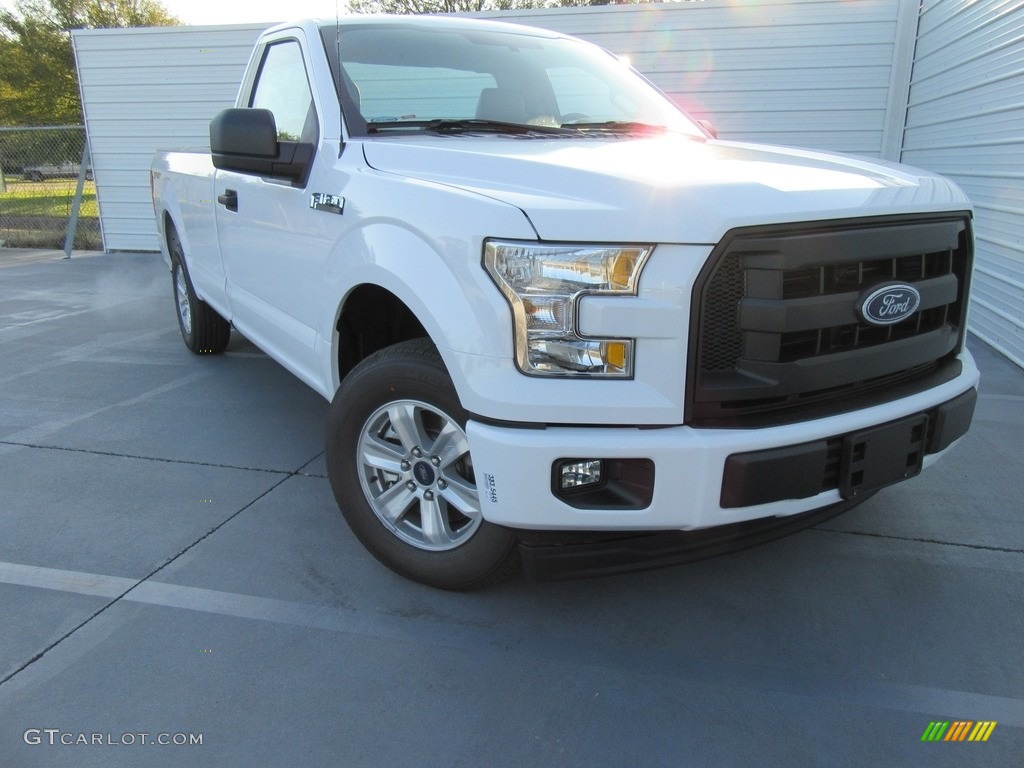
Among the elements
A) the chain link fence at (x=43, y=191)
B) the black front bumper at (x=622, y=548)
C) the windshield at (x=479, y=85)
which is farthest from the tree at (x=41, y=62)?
the black front bumper at (x=622, y=548)

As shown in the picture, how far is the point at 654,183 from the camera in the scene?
2148 millimetres

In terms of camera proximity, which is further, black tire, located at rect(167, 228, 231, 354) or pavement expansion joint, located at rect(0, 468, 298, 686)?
black tire, located at rect(167, 228, 231, 354)

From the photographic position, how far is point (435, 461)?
8.72 ft

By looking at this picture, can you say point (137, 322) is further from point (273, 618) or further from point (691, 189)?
point (691, 189)

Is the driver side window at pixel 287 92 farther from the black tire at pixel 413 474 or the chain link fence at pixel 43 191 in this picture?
the chain link fence at pixel 43 191

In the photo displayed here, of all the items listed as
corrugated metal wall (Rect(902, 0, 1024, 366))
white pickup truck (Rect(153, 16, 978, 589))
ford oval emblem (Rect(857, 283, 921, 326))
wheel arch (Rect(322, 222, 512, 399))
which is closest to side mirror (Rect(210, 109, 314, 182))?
white pickup truck (Rect(153, 16, 978, 589))

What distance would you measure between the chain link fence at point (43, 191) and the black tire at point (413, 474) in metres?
12.0

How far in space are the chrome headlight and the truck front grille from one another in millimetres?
199

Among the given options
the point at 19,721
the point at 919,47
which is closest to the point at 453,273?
the point at 19,721

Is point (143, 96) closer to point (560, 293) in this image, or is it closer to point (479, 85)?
point (479, 85)

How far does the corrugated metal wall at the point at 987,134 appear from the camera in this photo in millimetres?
5984

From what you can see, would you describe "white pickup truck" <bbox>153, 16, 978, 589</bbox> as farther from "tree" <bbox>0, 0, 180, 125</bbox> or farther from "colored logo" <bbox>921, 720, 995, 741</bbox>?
"tree" <bbox>0, 0, 180, 125</bbox>

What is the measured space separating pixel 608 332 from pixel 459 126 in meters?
1.47

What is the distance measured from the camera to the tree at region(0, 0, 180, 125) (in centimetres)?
3378
